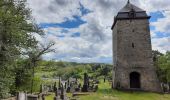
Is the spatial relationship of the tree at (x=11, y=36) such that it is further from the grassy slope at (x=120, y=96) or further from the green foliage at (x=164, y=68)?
the green foliage at (x=164, y=68)

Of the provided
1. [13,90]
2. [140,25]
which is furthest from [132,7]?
[13,90]

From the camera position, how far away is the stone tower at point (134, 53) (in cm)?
3688

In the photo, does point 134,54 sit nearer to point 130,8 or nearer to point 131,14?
point 131,14

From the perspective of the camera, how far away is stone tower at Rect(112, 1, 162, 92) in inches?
1452

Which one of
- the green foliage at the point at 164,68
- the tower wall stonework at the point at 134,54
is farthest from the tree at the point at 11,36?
the green foliage at the point at 164,68

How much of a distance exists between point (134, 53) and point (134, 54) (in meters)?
0.16

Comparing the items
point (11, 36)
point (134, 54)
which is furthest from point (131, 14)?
point (11, 36)

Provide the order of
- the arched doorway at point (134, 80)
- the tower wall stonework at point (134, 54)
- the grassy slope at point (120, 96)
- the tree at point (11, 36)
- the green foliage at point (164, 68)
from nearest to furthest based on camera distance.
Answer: the tree at point (11, 36) < the grassy slope at point (120, 96) < the tower wall stonework at point (134, 54) < the arched doorway at point (134, 80) < the green foliage at point (164, 68)

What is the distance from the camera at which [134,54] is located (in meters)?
37.7

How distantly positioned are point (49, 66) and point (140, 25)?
15298 millimetres

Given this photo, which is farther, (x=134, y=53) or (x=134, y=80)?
(x=134, y=80)

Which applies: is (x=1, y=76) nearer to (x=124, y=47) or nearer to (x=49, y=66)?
(x=49, y=66)

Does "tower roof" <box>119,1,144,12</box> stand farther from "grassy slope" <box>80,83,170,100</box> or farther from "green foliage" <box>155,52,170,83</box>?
"grassy slope" <box>80,83,170,100</box>

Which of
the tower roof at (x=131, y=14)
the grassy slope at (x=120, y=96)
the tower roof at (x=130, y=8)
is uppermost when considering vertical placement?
the tower roof at (x=130, y=8)
